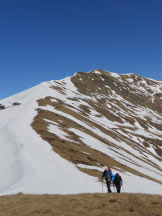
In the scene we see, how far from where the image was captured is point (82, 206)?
56.2 ft

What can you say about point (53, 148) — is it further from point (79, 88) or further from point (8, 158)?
point (79, 88)

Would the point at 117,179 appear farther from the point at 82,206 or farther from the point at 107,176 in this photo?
the point at 82,206

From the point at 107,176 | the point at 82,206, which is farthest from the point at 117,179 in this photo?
the point at 82,206

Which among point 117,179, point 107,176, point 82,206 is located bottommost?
point 82,206

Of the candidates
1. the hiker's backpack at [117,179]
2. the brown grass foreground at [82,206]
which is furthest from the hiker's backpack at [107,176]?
the brown grass foreground at [82,206]

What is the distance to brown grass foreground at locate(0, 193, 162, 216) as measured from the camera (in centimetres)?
1555

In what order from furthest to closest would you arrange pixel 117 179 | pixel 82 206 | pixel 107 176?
pixel 107 176
pixel 117 179
pixel 82 206

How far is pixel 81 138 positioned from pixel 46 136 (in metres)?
13.3

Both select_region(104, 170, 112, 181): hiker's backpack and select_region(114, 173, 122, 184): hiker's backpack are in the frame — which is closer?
select_region(114, 173, 122, 184): hiker's backpack

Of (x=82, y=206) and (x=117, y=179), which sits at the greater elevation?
(x=117, y=179)

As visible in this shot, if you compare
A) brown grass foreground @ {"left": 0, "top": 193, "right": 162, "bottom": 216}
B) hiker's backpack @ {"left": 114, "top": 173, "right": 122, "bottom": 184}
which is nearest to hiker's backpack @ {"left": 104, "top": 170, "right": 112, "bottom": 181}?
hiker's backpack @ {"left": 114, "top": 173, "right": 122, "bottom": 184}

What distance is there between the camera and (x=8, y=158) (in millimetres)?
36969

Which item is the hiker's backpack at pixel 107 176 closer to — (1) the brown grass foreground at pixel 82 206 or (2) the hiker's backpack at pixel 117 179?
(2) the hiker's backpack at pixel 117 179

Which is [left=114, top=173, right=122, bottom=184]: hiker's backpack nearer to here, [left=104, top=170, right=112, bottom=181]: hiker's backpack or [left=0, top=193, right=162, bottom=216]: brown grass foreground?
[left=104, top=170, right=112, bottom=181]: hiker's backpack
